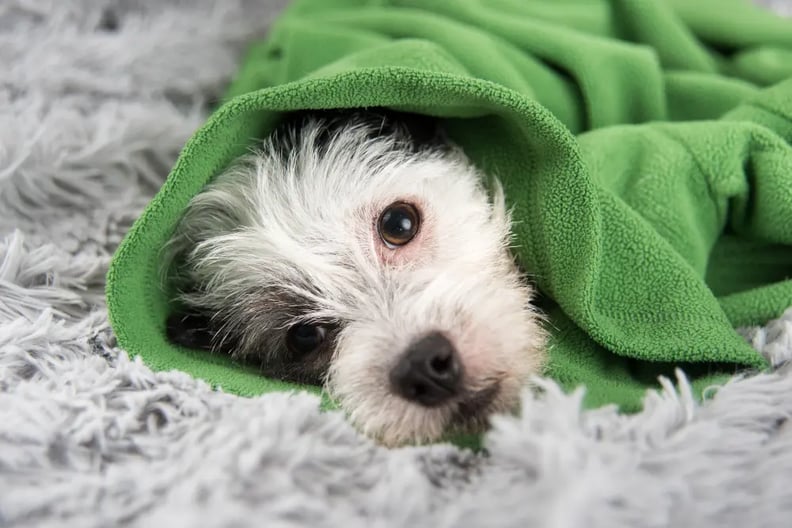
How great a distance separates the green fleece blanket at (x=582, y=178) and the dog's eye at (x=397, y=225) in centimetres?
21

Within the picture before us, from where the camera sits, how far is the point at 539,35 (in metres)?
1.65

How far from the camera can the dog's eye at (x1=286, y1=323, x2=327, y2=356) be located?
4.49 ft

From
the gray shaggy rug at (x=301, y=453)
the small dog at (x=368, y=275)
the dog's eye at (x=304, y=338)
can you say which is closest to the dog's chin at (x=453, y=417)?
the small dog at (x=368, y=275)

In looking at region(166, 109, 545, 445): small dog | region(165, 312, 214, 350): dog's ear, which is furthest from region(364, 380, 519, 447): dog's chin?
region(165, 312, 214, 350): dog's ear

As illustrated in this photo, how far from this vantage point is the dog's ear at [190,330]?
1.36 meters

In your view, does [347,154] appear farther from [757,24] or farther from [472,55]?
[757,24]

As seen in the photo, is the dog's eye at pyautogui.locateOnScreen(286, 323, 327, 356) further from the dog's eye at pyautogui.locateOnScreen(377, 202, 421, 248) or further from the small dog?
the dog's eye at pyautogui.locateOnScreen(377, 202, 421, 248)

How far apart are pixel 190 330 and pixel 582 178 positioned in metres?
0.85

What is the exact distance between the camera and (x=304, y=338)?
1.39 meters

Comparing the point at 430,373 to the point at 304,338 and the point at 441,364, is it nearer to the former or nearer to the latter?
the point at 441,364

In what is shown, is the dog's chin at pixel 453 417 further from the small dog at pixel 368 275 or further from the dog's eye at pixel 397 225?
the dog's eye at pixel 397 225

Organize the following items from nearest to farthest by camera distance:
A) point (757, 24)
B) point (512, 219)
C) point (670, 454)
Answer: point (670, 454) < point (512, 219) < point (757, 24)

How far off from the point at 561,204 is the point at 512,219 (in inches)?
6.2

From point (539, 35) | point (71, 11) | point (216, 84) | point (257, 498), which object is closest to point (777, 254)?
point (539, 35)
